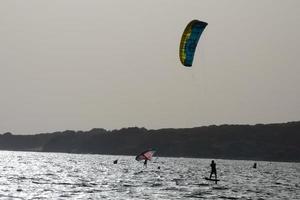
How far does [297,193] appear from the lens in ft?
208

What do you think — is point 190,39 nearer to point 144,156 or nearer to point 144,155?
point 144,156

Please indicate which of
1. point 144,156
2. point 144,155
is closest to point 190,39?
point 144,156

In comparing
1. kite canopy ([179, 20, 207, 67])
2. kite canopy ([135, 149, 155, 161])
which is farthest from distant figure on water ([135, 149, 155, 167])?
kite canopy ([179, 20, 207, 67])

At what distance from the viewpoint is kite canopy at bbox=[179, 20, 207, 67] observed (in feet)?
161

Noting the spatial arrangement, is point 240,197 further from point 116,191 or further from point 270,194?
point 116,191

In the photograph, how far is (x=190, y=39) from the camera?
49125 mm

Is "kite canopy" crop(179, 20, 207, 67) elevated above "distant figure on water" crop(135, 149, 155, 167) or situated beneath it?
elevated above

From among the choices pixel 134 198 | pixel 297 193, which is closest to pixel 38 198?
pixel 134 198

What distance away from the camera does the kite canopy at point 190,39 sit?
4894cm

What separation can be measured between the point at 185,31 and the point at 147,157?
2743 inches

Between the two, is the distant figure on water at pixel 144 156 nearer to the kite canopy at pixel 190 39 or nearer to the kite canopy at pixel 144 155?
the kite canopy at pixel 144 155

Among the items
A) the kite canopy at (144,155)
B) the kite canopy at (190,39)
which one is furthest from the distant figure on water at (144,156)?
the kite canopy at (190,39)

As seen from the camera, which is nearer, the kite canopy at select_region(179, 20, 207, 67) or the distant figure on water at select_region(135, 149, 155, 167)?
the kite canopy at select_region(179, 20, 207, 67)

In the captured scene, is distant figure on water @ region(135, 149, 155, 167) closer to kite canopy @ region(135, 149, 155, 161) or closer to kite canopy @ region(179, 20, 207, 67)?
kite canopy @ region(135, 149, 155, 161)
